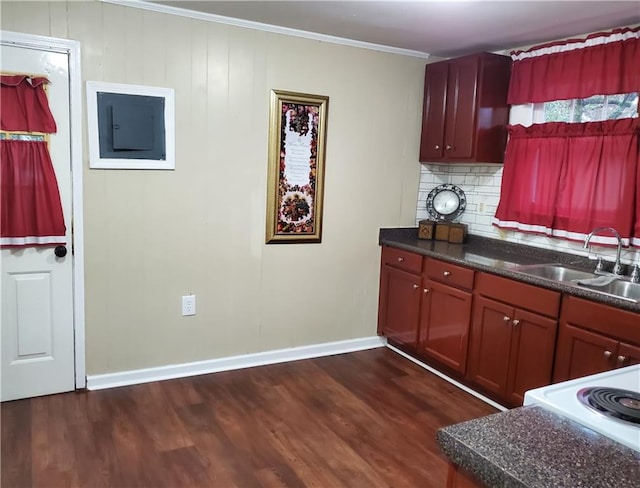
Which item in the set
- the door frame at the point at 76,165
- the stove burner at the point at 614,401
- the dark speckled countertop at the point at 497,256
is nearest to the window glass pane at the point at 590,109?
the dark speckled countertop at the point at 497,256

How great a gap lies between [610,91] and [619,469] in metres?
2.66

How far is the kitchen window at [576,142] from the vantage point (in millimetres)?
2891

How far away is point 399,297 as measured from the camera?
3.88 meters

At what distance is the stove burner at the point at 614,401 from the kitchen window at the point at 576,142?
6.67ft

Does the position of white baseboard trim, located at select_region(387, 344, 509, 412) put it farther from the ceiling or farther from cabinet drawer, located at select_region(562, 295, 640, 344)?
the ceiling

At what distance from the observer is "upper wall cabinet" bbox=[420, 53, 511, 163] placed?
353cm

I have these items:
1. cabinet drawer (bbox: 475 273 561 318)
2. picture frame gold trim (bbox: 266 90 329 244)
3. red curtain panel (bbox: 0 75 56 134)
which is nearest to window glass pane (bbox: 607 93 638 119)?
cabinet drawer (bbox: 475 273 561 318)

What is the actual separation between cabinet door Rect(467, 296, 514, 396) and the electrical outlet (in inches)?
71.7

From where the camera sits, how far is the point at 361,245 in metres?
3.98

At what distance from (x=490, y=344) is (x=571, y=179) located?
1160mm

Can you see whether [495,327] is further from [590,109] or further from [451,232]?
[590,109]

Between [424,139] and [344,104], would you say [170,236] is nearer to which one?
[344,104]

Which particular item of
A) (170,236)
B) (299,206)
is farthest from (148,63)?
(299,206)

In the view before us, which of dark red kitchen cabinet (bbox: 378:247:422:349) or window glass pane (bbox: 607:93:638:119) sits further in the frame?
dark red kitchen cabinet (bbox: 378:247:422:349)
